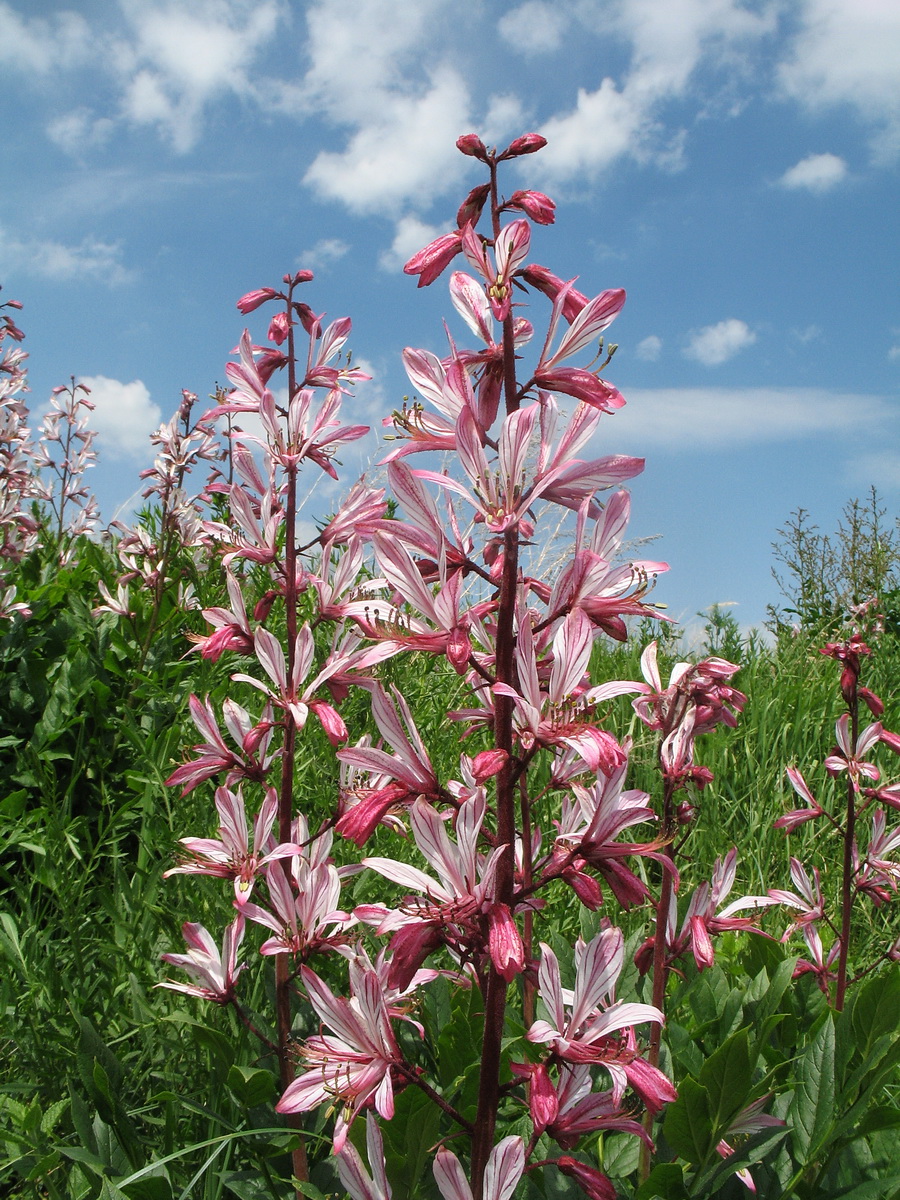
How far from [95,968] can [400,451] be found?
2.58 meters

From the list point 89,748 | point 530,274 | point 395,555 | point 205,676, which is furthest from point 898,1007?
point 89,748

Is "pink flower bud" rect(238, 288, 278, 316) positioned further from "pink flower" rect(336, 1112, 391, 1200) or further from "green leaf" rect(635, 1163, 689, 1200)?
"green leaf" rect(635, 1163, 689, 1200)

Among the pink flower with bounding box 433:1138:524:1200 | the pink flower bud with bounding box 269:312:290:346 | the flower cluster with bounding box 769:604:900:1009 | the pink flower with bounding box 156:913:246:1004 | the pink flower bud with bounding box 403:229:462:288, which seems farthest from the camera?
the flower cluster with bounding box 769:604:900:1009

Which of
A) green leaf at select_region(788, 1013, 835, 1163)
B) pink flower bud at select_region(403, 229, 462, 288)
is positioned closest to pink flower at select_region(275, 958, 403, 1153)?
green leaf at select_region(788, 1013, 835, 1163)

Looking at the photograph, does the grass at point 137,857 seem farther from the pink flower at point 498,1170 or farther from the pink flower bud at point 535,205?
the pink flower bud at point 535,205

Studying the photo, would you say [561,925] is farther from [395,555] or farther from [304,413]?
[395,555]

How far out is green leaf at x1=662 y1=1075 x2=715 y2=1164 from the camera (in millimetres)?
1632

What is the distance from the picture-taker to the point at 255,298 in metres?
2.53

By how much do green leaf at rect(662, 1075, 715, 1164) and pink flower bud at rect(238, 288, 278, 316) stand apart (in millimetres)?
2105

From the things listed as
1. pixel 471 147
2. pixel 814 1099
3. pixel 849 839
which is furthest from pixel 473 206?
pixel 849 839

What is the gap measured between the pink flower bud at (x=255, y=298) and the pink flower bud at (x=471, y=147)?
1.04 m

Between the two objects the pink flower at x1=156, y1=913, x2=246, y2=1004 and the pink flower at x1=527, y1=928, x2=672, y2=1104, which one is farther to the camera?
the pink flower at x1=156, y1=913, x2=246, y2=1004

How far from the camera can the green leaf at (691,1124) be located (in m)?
1.63

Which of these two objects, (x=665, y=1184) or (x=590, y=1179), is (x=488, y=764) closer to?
(x=590, y=1179)
